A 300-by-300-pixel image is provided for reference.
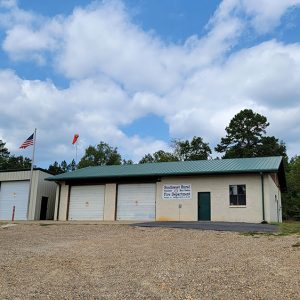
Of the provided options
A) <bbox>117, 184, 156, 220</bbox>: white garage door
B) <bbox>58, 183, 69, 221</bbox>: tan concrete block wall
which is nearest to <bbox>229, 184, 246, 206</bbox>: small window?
<bbox>117, 184, 156, 220</bbox>: white garage door

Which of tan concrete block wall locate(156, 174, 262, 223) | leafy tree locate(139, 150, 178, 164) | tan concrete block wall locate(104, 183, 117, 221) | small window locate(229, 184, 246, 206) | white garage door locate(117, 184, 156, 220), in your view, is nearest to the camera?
tan concrete block wall locate(156, 174, 262, 223)

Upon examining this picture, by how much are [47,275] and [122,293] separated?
7.39 feet

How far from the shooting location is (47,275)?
8906mm

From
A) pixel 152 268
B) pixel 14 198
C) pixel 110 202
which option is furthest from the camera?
pixel 14 198

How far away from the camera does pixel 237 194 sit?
25578 millimetres

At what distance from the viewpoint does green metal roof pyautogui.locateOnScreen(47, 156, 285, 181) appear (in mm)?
25516

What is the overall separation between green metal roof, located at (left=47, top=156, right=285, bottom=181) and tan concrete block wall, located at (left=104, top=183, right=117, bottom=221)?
92cm

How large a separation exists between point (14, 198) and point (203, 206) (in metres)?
15.5

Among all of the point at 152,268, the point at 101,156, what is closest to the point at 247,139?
the point at 101,156

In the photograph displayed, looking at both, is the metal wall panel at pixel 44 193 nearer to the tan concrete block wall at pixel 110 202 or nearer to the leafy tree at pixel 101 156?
the tan concrete block wall at pixel 110 202

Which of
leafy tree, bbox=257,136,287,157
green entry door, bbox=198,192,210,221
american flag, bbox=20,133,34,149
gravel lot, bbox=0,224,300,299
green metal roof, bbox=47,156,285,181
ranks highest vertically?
leafy tree, bbox=257,136,287,157

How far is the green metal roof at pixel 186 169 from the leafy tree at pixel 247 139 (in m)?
29.4

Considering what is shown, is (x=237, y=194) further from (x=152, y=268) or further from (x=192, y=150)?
(x=192, y=150)

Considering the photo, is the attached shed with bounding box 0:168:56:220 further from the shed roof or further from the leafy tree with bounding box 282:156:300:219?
the leafy tree with bounding box 282:156:300:219
